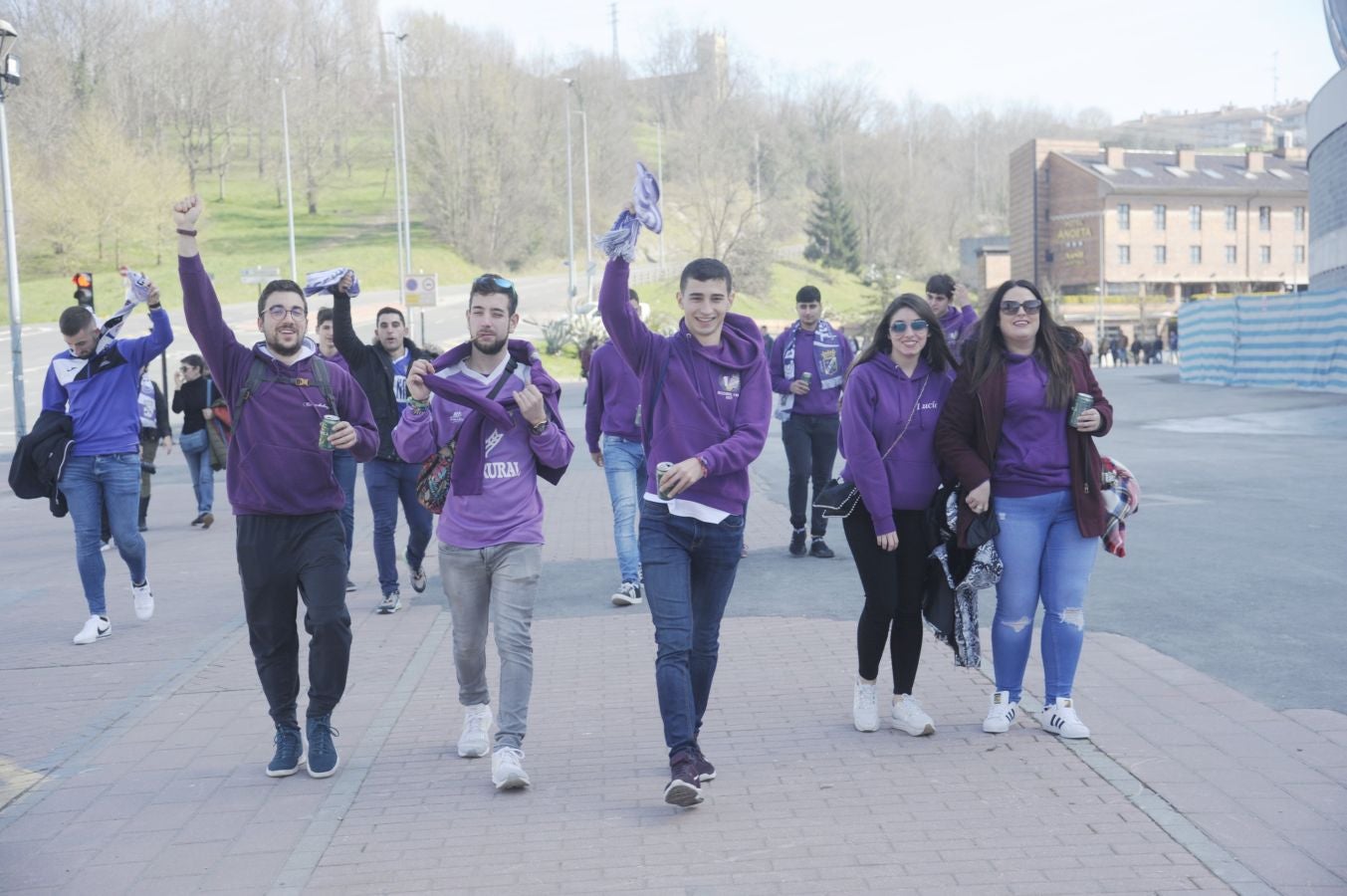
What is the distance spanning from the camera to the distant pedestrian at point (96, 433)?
305 inches

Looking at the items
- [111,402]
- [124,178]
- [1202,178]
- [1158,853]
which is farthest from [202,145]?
[1158,853]

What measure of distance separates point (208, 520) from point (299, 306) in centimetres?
879

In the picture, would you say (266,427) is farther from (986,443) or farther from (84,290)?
(84,290)

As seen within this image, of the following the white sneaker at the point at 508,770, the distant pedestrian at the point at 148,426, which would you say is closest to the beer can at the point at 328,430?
the white sneaker at the point at 508,770

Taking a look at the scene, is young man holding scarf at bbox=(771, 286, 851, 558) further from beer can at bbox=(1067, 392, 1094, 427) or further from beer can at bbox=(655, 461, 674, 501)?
beer can at bbox=(655, 461, 674, 501)

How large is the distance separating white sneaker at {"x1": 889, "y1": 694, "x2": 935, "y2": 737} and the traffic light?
10388 mm

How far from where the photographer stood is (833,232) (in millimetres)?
93500

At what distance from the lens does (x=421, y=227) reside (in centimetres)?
7969

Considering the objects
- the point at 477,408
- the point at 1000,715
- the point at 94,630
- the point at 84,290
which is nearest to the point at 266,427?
the point at 477,408

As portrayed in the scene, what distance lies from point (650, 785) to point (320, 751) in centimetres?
132

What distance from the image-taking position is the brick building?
3078 inches

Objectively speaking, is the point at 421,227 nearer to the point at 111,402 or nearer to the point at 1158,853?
the point at 111,402

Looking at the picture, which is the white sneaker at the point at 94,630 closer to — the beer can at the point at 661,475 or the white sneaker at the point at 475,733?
the white sneaker at the point at 475,733

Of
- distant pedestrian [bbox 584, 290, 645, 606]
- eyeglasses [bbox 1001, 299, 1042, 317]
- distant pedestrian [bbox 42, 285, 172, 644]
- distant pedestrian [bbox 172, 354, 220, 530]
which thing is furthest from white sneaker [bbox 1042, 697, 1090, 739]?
distant pedestrian [bbox 172, 354, 220, 530]
